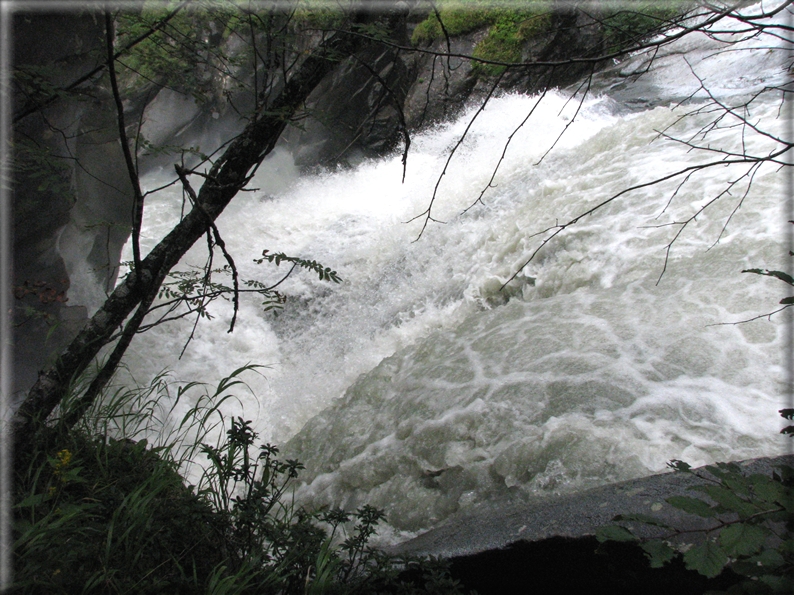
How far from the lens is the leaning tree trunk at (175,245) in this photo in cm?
208

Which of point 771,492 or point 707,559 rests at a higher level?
point 771,492

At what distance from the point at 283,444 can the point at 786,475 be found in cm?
359

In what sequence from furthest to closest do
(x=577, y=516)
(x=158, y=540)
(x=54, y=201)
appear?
(x=54, y=201), (x=577, y=516), (x=158, y=540)

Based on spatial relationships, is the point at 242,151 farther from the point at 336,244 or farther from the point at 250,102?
the point at 250,102

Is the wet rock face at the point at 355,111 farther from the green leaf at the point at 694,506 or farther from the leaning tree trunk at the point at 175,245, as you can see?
the green leaf at the point at 694,506

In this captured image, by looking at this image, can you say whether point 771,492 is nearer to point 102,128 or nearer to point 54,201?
point 102,128

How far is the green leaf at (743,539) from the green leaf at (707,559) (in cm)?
2

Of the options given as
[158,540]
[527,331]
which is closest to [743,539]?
[158,540]

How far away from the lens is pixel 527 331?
3738 mm

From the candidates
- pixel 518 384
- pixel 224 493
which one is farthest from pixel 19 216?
pixel 518 384

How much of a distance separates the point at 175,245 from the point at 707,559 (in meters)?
2.10

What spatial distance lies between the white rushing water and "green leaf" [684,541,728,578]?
1.33 meters

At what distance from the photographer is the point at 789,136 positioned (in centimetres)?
452

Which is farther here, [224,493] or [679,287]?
[679,287]
